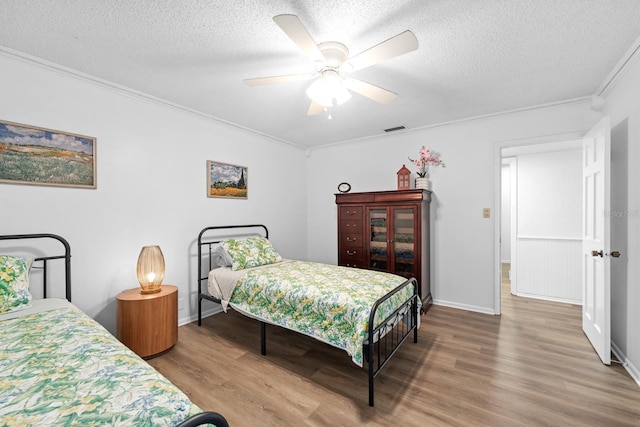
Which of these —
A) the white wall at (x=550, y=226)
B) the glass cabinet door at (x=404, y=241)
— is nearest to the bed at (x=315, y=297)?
the glass cabinet door at (x=404, y=241)

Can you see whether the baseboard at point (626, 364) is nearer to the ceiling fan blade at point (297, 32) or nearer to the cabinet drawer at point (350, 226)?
the cabinet drawer at point (350, 226)

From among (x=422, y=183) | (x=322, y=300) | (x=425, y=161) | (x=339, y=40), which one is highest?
(x=339, y=40)

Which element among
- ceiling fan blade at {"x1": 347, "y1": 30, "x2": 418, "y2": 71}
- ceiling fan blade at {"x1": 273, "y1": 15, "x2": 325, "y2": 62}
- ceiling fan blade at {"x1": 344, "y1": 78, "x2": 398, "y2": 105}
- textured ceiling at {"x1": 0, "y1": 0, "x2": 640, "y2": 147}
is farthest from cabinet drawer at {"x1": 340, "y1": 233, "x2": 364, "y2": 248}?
ceiling fan blade at {"x1": 273, "y1": 15, "x2": 325, "y2": 62}

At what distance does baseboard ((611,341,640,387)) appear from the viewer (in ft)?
7.05

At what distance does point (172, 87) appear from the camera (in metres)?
2.83

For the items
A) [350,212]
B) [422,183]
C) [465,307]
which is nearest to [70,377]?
[350,212]

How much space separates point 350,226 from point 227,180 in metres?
1.92

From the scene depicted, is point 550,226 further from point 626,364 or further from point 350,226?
point 350,226

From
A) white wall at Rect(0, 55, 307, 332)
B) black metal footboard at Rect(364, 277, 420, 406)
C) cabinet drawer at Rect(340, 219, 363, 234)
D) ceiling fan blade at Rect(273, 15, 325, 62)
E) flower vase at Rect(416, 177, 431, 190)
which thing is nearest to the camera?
ceiling fan blade at Rect(273, 15, 325, 62)

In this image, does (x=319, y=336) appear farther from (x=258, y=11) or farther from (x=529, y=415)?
(x=258, y=11)

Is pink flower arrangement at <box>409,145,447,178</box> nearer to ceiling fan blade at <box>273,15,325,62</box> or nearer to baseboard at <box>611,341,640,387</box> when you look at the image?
ceiling fan blade at <box>273,15,325,62</box>

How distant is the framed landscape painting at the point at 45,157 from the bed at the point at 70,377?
0.77 metres

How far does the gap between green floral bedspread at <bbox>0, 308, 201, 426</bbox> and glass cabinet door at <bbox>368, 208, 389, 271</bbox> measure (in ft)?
10.3

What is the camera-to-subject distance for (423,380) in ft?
7.25
